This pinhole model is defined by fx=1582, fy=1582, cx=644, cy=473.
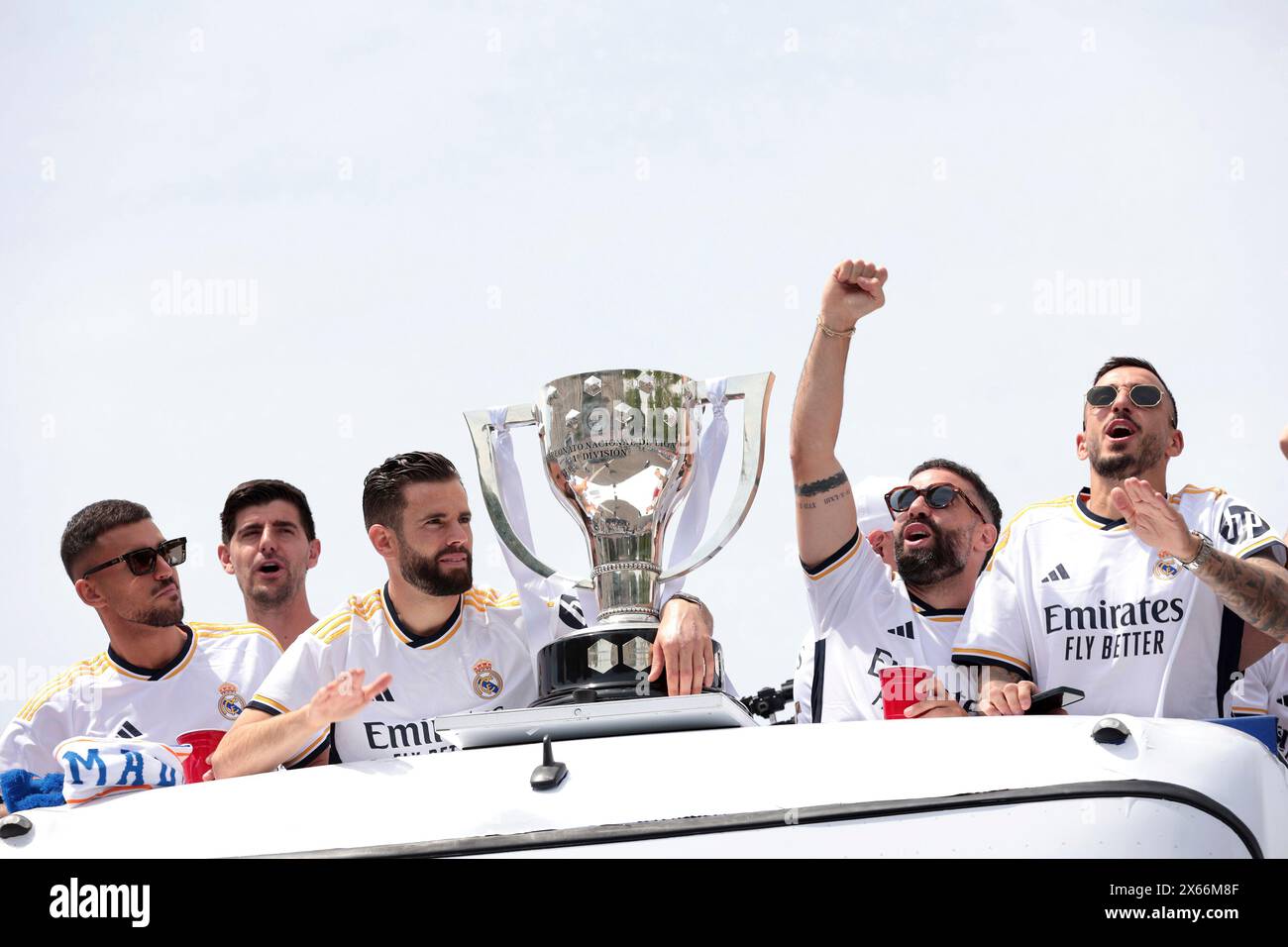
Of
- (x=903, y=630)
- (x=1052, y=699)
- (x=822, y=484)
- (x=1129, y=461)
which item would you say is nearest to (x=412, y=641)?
(x=822, y=484)

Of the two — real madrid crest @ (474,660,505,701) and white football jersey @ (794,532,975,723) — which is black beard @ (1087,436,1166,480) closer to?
white football jersey @ (794,532,975,723)

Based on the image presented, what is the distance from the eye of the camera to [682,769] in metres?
3.29

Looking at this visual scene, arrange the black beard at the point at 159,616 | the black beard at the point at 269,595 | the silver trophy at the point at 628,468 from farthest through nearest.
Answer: the black beard at the point at 269,595, the black beard at the point at 159,616, the silver trophy at the point at 628,468

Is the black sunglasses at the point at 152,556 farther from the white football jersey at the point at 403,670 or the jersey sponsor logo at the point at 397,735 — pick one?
the jersey sponsor logo at the point at 397,735

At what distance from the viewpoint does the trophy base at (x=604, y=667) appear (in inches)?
148

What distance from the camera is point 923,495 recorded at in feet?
18.8

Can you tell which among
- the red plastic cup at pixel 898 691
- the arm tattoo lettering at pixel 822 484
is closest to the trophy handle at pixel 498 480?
the red plastic cup at pixel 898 691

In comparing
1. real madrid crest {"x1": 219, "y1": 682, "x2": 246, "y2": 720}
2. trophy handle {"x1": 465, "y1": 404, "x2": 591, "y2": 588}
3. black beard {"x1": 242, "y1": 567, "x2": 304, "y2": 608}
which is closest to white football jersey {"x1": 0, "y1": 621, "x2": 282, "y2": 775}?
real madrid crest {"x1": 219, "y1": 682, "x2": 246, "y2": 720}

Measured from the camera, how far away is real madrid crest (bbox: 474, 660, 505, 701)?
4934 millimetres

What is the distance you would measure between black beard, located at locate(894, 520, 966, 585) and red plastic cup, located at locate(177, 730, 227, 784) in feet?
7.94

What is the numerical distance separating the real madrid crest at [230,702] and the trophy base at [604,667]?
2015mm

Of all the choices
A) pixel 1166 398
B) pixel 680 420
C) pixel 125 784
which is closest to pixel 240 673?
pixel 125 784
